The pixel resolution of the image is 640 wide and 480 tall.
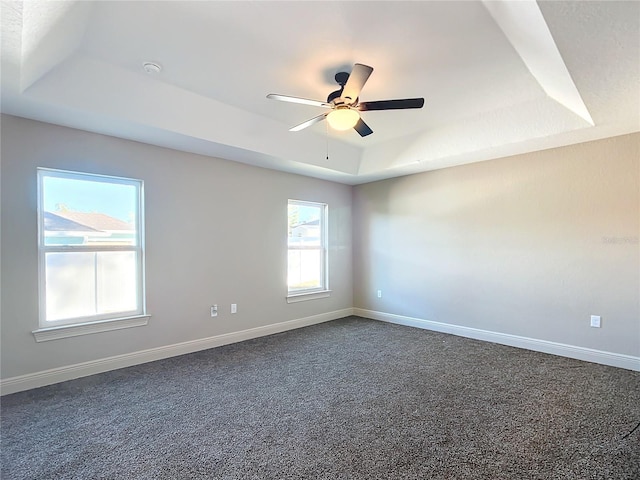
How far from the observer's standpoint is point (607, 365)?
3.48 meters

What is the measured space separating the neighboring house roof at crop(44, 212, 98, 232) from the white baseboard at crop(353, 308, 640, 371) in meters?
4.35

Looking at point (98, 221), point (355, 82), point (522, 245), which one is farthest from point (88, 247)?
point (522, 245)

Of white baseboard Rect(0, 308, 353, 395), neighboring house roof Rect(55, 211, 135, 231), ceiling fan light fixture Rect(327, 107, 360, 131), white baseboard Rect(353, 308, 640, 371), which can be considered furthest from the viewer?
white baseboard Rect(353, 308, 640, 371)

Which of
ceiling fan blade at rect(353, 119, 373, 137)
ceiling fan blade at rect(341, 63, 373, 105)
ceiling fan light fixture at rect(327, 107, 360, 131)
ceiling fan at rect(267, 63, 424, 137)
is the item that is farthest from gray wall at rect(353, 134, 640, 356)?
ceiling fan blade at rect(341, 63, 373, 105)

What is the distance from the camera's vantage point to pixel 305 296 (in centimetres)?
523

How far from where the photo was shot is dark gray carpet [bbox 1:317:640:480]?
6.20ft

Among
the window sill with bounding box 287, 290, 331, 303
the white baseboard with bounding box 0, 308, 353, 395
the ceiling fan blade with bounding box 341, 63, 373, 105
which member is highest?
the ceiling fan blade with bounding box 341, 63, 373, 105

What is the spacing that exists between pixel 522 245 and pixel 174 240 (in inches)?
165

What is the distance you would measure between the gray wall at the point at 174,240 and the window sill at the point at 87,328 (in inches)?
2.0

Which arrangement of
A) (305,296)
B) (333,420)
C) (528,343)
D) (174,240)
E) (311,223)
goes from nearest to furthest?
(333,420) < (174,240) < (528,343) < (305,296) < (311,223)

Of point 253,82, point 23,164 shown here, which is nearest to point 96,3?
point 253,82

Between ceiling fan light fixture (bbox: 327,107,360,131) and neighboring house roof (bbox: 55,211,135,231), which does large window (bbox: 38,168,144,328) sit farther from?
ceiling fan light fixture (bbox: 327,107,360,131)

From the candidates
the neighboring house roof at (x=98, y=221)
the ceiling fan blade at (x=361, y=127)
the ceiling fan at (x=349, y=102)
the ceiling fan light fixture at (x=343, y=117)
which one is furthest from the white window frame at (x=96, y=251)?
the ceiling fan blade at (x=361, y=127)

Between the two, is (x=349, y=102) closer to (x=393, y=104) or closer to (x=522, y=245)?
(x=393, y=104)
